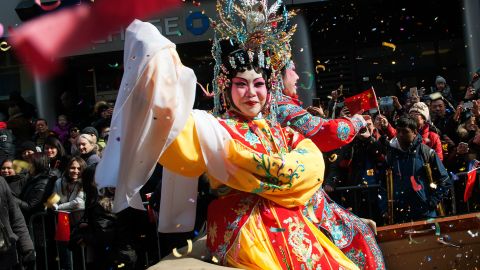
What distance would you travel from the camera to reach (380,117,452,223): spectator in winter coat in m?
6.77

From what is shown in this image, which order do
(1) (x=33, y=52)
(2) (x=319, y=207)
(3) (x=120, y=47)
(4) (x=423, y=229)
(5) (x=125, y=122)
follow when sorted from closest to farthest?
(1) (x=33, y=52), (5) (x=125, y=122), (2) (x=319, y=207), (4) (x=423, y=229), (3) (x=120, y=47)

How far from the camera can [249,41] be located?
4.19 meters

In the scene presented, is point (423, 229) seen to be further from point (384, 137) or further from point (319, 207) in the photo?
point (384, 137)

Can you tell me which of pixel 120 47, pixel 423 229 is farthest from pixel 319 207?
pixel 120 47

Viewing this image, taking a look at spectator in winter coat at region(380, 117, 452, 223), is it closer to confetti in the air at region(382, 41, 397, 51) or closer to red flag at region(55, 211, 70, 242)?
red flag at region(55, 211, 70, 242)

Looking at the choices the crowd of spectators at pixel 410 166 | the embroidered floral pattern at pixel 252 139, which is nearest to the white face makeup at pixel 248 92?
the embroidered floral pattern at pixel 252 139

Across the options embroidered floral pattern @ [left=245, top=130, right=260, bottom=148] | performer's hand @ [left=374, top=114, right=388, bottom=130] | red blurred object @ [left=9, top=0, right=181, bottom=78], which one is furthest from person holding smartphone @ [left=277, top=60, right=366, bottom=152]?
performer's hand @ [left=374, top=114, right=388, bottom=130]

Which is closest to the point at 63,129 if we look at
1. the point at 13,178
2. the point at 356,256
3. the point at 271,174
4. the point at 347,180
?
the point at 13,178

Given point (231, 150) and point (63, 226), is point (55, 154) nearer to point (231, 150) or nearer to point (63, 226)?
point (63, 226)

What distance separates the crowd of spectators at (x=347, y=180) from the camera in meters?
6.16

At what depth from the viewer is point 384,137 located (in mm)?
7211

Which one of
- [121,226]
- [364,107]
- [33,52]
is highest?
[33,52]

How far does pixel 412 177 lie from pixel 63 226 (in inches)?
119

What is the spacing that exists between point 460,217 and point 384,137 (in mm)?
2232
